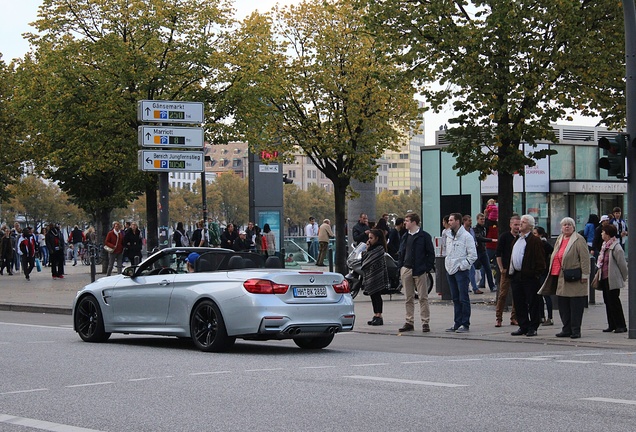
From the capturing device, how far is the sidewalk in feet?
54.8

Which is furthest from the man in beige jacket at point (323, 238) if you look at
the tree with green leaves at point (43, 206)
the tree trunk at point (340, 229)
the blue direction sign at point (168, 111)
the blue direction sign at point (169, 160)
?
the tree with green leaves at point (43, 206)

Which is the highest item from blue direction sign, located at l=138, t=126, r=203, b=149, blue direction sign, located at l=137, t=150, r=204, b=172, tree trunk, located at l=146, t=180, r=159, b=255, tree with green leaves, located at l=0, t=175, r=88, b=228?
tree with green leaves, located at l=0, t=175, r=88, b=228

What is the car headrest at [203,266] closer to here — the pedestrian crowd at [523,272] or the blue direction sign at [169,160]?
the pedestrian crowd at [523,272]

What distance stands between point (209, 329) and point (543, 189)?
3422 cm

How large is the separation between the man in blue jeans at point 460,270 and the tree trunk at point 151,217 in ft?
56.3

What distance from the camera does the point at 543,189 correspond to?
154ft

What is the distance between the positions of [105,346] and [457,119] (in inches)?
384

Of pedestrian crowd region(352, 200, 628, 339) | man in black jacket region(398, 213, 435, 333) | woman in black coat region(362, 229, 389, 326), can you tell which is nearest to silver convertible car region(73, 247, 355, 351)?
man in black jacket region(398, 213, 435, 333)

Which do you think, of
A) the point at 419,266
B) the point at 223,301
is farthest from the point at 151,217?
the point at 223,301

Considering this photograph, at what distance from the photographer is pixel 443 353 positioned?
1483cm

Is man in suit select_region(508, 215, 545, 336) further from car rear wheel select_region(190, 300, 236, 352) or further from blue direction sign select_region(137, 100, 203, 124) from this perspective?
blue direction sign select_region(137, 100, 203, 124)

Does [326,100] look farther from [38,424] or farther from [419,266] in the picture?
[38,424]

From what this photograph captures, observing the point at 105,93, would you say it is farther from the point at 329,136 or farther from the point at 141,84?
the point at 329,136

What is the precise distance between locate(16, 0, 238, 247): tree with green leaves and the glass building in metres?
15.1
